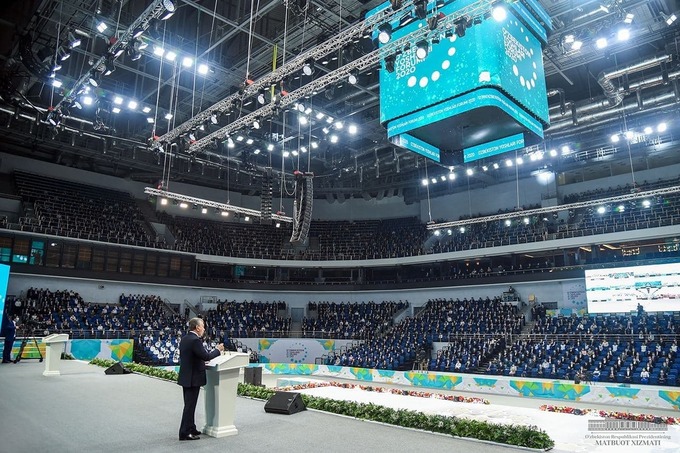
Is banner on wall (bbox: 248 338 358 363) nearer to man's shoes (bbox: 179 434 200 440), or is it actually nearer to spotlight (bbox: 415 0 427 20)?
spotlight (bbox: 415 0 427 20)

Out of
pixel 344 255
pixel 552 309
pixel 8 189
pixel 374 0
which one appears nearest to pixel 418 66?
pixel 374 0

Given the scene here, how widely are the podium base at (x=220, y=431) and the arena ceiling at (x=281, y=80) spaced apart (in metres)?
9.33

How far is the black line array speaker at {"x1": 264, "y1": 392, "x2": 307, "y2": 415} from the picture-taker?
7387mm

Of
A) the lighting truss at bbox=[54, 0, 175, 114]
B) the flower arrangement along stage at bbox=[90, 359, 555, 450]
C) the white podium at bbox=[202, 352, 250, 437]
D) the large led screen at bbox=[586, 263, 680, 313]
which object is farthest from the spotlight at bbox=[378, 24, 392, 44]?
the large led screen at bbox=[586, 263, 680, 313]

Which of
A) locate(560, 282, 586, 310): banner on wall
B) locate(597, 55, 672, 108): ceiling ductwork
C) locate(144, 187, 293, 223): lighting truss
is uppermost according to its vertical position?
locate(597, 55, 672, 108): ceiling ductwork

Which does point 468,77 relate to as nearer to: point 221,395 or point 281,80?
point 281,80

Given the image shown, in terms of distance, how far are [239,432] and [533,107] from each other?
9.63m

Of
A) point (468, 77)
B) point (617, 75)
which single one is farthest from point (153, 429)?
point (617, 75)

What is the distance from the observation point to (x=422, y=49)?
11.2 meters

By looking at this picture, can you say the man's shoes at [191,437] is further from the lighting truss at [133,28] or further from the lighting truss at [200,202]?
the lighting truss at [200,202]

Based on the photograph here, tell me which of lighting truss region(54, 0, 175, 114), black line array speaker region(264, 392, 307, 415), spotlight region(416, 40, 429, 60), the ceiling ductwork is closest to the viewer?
black line array speaker region(264, 392, 307, 415)

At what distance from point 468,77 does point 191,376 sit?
8218mm

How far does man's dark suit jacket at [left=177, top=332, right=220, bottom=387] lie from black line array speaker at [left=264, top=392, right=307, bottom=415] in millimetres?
2016

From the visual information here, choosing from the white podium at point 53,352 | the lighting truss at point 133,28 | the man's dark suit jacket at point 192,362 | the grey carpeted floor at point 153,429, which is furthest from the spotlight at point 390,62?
the white podium at point 53,352
